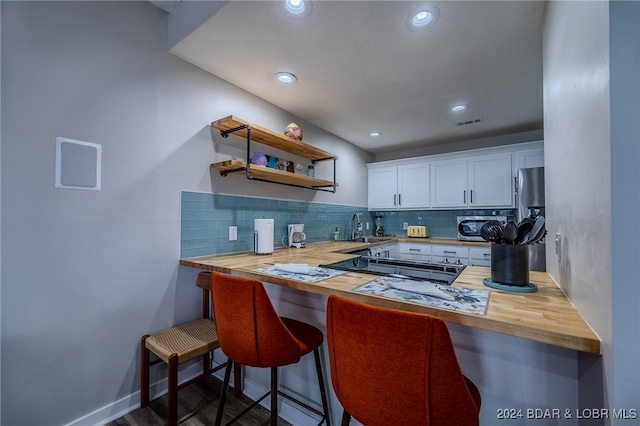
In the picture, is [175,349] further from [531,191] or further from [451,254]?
[531,191]

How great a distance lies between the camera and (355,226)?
13.1ft

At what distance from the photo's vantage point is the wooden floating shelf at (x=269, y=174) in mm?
1974

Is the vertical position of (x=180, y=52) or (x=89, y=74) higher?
(x=180, y=52)

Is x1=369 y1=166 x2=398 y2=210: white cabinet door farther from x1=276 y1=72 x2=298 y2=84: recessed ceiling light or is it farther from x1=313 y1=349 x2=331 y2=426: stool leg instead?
x1=313 y1=349 x2=331 y2=426: stool leg

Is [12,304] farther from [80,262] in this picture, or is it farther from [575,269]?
[575,269]

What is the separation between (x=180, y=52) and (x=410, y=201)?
3367 mm

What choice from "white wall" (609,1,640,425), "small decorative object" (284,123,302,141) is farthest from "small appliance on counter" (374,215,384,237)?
"white wall" (609,1,640,425)

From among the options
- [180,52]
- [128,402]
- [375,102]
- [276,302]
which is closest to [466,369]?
[276,302]

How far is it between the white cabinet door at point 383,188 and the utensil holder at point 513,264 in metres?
3.08

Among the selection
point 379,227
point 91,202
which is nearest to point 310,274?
point 91,202

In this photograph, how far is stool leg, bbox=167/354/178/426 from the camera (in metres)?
1.38

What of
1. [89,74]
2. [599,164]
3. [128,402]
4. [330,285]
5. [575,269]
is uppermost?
[89,74]

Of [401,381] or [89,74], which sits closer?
[401,381]

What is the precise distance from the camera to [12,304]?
1.24 m
